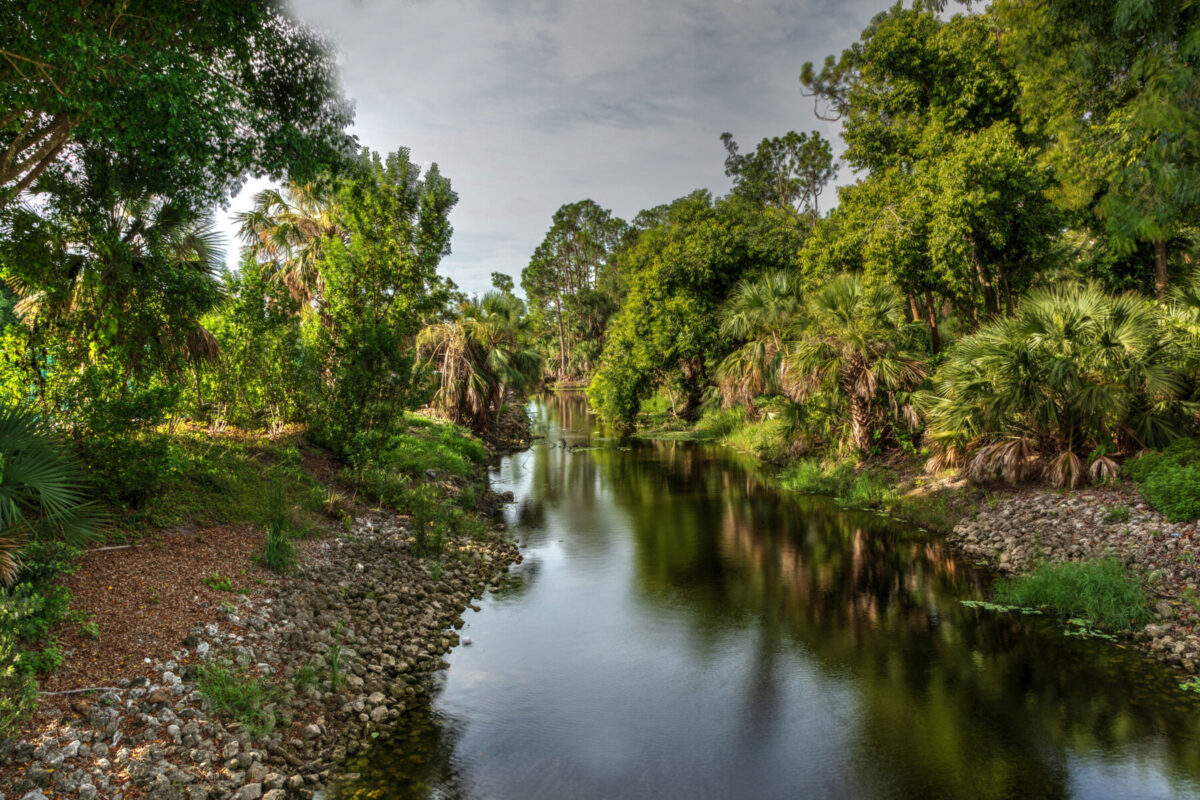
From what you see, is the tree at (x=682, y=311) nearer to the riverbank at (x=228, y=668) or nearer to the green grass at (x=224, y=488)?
the green grass at (x=224, y=488)

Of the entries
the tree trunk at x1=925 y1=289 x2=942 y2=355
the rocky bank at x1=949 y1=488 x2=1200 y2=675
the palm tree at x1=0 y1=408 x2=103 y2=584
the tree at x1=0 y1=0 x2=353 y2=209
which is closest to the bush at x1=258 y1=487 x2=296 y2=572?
the palm tree at x1=0 y1=408 x2=103 y2=584

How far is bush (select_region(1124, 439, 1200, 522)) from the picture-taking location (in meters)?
9.55

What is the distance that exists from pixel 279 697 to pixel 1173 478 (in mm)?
12533

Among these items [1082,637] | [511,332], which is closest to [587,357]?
[511,332]

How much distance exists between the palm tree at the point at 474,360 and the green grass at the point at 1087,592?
57.9 feet

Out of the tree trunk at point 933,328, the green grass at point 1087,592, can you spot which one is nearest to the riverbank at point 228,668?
the green grass at point 1087,592

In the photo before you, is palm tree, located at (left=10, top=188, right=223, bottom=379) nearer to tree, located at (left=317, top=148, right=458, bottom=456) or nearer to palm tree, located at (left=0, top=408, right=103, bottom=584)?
palm tree, located at (left=0, top=408, right=103, bottom=584)

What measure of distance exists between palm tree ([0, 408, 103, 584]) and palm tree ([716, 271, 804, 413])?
702 inches

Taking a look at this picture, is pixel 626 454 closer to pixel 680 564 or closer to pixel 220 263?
A: pixel 680 564

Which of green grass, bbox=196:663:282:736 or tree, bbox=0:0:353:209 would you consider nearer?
green grass, bbox=196:663:282:736

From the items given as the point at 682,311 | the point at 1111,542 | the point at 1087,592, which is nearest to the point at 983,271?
the point at 1111,542

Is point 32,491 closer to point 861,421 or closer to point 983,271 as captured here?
point 861,421

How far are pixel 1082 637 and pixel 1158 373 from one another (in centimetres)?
550

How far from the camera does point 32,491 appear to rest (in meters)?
6.31
